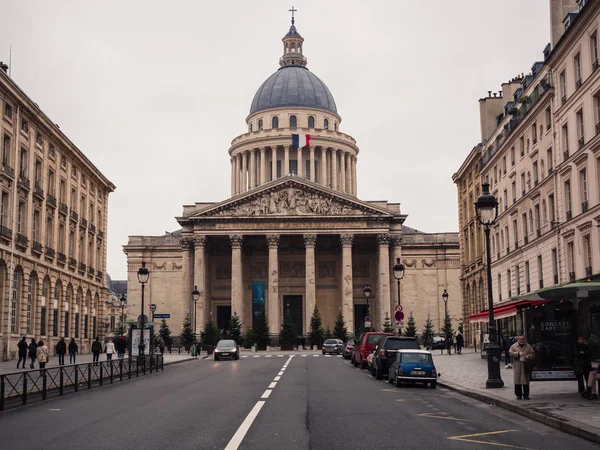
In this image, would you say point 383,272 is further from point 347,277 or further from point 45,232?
point 45,232

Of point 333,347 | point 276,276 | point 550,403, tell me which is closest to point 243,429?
point 550,403

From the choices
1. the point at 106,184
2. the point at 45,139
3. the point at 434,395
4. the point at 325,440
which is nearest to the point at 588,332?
the point at 434,395

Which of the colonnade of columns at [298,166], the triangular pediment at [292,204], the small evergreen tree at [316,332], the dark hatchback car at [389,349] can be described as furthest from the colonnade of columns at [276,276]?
the dark hatchback car at [389,349]

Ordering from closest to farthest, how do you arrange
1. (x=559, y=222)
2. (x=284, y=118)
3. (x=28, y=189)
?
(x=559, y=222), (x=28, y=189), (x=284, y=118)

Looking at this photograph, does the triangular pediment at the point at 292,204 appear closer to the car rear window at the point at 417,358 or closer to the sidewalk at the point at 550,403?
the sidewalk at the point at 550,403

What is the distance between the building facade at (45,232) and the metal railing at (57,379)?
1795 centimetres

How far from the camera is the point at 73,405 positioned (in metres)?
20.6

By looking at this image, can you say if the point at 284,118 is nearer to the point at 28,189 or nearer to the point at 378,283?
the point at 378,283

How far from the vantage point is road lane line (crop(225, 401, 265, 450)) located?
41.7 ft

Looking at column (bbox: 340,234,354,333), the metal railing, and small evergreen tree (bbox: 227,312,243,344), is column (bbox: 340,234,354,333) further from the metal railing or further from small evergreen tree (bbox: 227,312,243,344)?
the metal railing

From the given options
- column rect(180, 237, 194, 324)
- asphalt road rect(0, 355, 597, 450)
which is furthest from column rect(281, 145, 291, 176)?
asphalt road rect(0, 355, 597, 450)

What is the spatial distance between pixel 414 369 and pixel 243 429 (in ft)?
45.0

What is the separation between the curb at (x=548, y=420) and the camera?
14.0 m

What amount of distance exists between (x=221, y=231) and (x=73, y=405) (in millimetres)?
75018
